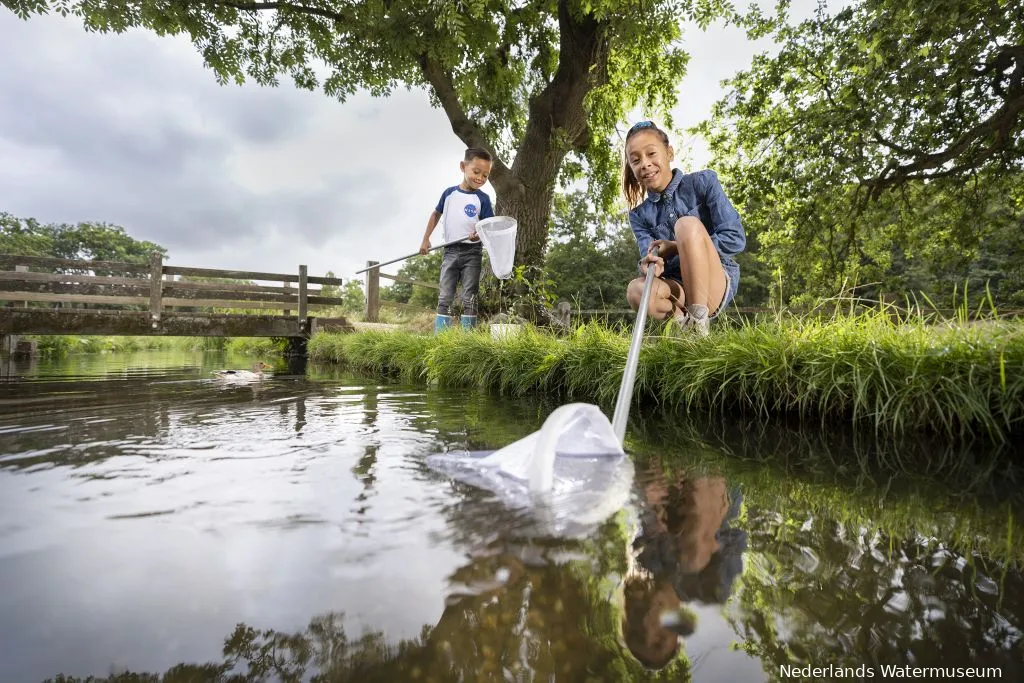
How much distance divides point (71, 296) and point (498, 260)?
10.3m

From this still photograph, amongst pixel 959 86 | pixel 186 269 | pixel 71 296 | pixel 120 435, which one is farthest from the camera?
pixel 186 269

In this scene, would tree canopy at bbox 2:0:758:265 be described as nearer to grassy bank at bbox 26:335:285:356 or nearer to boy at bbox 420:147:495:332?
boy at bbox 420:147:495:332

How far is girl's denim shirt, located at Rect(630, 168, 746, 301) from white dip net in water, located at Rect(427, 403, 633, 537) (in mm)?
1959

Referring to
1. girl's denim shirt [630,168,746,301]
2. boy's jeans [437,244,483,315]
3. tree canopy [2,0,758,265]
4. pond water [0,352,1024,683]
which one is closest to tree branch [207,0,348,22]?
tree canopy [2,0,758,265]

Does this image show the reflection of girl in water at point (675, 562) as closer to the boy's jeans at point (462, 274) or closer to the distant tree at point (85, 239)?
the boy's jeans at point (462, 274)

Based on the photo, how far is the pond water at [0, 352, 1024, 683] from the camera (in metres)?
0.77

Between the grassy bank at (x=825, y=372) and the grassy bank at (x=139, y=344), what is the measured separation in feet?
43.8

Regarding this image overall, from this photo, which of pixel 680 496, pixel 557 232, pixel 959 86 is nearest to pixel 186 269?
pixel 680 496

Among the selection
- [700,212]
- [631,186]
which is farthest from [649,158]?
[700,212]

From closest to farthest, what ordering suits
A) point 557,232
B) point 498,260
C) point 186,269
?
point 498,260, point 186,269, point 557,232

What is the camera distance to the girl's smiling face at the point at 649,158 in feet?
10.8

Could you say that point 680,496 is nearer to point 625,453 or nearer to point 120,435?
point 625,453

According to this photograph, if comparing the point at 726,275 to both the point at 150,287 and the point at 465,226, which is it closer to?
the point at 465,226

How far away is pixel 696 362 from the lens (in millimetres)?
3143
